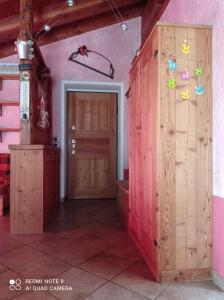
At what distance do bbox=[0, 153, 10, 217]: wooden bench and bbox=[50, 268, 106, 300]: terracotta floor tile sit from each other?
1.88 meters

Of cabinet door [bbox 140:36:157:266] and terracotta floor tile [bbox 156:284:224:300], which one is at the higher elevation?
cabinet door [bbox 140:36:157:266]

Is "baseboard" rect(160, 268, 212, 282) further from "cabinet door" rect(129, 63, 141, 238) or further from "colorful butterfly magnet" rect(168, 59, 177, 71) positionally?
"colorful butterfly magnet" rect(168, 59, 177, 71)

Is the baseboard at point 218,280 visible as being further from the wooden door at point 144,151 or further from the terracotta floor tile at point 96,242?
the terracotta floor tile at point 96,242

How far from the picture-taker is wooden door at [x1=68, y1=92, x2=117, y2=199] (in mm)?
4441

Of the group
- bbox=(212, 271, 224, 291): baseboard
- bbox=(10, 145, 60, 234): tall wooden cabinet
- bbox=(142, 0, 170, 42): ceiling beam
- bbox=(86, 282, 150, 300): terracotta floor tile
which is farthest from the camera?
bbox=(142, 0, 170, 42): ceiling beam

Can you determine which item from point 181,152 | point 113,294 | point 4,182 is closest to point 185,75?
point 181,152

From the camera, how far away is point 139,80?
216 cm

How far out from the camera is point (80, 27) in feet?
13.8

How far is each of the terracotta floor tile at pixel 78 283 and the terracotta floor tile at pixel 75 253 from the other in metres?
0.16

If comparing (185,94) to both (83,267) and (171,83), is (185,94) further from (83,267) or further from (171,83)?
(83,267)

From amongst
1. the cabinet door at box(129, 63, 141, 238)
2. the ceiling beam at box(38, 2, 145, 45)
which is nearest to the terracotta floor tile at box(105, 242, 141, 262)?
the cabinet door at box(129, 63, 141, 238)

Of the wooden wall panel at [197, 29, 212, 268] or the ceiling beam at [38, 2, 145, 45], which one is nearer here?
the wooden wall panel at [197, 29, 212, 268]

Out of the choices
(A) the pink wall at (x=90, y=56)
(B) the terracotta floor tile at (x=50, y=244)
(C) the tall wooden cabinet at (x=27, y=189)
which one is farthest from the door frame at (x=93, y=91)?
(B) the terracotta floor tile at (x=50, y=244)

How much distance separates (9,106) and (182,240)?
3.72m
